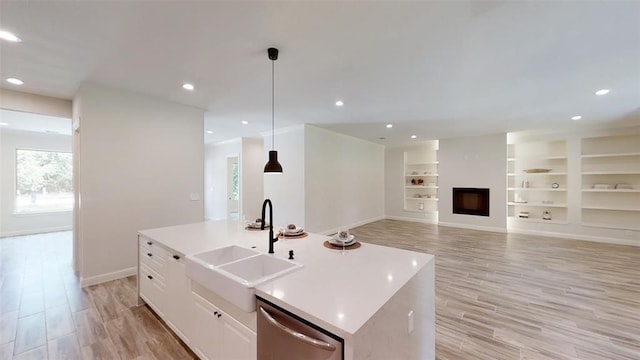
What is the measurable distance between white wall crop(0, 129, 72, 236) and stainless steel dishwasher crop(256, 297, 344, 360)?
28.5 feet

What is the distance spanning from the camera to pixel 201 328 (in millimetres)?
1773

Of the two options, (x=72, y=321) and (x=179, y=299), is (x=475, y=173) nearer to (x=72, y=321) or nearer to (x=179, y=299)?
(x=179, y=299)

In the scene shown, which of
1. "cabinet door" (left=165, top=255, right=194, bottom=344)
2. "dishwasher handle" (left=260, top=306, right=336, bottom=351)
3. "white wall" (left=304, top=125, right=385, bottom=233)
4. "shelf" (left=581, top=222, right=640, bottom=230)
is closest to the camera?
"dishwasher handle" (left=260, top=306, right=336, bottom=351)

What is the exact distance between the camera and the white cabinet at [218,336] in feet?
4.63

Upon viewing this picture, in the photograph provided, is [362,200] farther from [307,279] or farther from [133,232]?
[307,279]

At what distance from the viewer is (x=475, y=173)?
22.8 ft

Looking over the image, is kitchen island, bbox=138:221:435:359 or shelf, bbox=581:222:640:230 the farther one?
shelf, bbox=581:222:640:230

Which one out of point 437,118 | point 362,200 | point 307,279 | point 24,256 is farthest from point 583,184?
point 24,256

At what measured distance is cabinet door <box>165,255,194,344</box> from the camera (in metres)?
1.93

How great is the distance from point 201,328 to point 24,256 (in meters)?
5.21

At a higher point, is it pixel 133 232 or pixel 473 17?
pixel 473 17

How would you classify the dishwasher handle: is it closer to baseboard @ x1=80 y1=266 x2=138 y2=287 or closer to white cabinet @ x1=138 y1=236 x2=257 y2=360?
white cabinet @ x1=138 y1=236 x2=257 y2=360

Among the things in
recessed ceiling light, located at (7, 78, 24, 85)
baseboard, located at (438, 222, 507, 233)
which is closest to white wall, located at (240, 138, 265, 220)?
recessed ceiling light, located at (7, 78, 24, 85)

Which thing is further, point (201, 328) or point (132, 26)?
point (132, 26)
